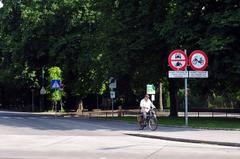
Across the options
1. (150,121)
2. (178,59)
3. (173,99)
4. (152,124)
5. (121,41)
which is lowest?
(152,124)

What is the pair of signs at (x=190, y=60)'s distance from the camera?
25172 mm

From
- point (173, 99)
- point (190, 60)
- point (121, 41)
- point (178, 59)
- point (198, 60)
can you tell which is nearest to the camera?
point (198, 60)

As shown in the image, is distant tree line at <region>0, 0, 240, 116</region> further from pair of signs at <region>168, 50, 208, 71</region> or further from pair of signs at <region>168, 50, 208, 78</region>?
pair of signs at <region>168, 50, 208, 71</region>

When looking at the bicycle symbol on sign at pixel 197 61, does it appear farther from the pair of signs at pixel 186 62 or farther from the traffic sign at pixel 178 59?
the traffic sign at pixel 178 59

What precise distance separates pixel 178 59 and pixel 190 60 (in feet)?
2.06

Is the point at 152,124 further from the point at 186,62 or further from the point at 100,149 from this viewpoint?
the point at 100,149

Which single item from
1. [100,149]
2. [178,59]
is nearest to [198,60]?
[178,59]

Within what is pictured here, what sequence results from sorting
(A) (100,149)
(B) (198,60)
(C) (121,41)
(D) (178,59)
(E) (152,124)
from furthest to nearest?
1. (C) (121,41)
2. (D) (178,59)
3. (B) (198,60)
4. (E) (152,124)
5. (A) (100,149)

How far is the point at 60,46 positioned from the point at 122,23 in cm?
Answer: 1518

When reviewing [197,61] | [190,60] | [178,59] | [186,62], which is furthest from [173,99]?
[197,61]

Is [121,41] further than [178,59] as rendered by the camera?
Yes

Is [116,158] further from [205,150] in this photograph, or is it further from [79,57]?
[79,57]

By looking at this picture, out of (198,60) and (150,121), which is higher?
(198,60)

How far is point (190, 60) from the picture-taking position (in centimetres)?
2553
